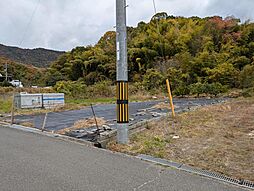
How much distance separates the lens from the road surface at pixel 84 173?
261cm

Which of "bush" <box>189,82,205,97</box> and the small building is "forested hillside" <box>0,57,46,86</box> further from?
"bush" <box>189,82,205,97</box>

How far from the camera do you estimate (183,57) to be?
71.1 feet

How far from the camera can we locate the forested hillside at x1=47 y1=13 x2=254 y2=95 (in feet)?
63.1

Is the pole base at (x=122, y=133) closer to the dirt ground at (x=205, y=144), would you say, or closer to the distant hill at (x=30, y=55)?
the dirt ground at (x=205, y=144)

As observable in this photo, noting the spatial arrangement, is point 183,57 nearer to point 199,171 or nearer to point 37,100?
point 37,100

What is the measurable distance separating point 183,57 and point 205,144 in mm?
18291

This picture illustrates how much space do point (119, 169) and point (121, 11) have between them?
2719mm

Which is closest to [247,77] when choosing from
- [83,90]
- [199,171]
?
[83,90]

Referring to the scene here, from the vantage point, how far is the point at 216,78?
1927 cm

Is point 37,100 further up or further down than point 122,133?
further up

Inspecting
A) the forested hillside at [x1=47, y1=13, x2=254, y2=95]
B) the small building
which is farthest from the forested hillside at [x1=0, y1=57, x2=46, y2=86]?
the small building

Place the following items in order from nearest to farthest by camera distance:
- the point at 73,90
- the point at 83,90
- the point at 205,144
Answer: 1. the point at 205,144
2. the point at 73,90
3. the point at 83,90

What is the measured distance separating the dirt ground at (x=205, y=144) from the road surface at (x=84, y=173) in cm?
40

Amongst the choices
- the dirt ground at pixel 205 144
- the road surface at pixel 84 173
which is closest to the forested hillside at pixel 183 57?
the dirt ground at pixel 205 144
